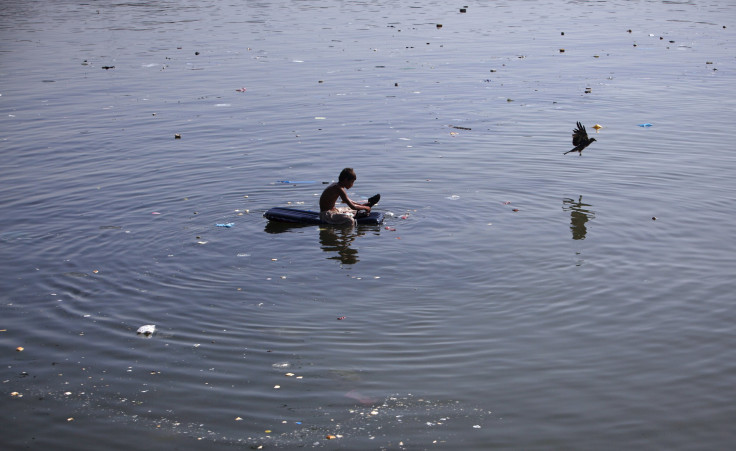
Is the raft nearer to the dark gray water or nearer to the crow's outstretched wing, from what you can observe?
the dark gray water

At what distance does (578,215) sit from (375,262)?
122 inches

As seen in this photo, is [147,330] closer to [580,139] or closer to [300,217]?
[300,217]

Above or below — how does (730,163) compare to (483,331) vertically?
above

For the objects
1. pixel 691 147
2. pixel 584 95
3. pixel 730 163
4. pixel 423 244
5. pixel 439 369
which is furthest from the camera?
pixel 584 95

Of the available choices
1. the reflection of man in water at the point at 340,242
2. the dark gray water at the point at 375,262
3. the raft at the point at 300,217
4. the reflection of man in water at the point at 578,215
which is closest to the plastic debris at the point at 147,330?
the dark gray water at the point at 375,262

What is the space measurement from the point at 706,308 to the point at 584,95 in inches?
434

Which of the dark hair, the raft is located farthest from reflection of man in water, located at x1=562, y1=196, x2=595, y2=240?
the dark hair

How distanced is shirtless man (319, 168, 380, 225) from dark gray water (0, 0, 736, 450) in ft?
1.02

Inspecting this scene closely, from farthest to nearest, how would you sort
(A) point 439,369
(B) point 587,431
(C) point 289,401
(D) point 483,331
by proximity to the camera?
(D) point 483,331 < (A) point 439,369 < (C) point 289,401 < (B) point 587,431

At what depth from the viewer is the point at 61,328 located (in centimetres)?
727

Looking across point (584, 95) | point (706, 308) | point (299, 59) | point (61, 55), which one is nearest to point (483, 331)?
point (706, 308)

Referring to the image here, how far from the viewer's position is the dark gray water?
5.79 metres

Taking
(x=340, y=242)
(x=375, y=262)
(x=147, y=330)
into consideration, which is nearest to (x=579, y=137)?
(x=340, y=242)

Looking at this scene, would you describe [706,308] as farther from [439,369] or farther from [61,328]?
[61,328]
